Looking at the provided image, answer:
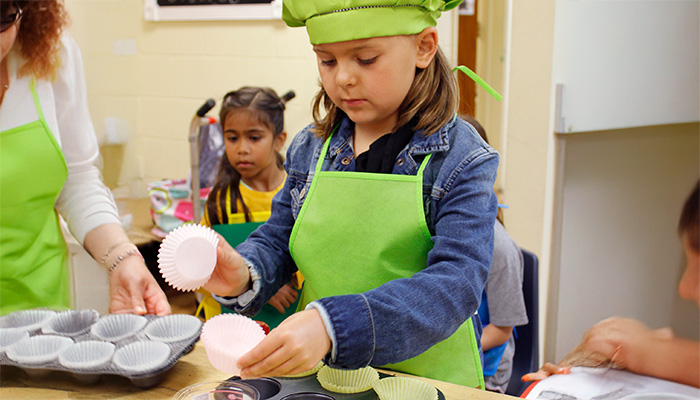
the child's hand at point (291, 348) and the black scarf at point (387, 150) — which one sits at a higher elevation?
the black scarf at point (387, 150)

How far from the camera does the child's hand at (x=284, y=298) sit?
671 mm

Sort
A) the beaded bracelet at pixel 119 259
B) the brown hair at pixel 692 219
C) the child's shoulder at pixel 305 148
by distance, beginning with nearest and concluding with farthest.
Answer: the brown hair at pixel 692 219 → the child's shoulder at pixel 305 148 → the beaded bracelet at pixel 119 259

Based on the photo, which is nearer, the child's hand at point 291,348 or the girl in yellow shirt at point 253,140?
the child's hand at point 291,348

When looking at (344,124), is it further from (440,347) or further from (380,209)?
(440,347)

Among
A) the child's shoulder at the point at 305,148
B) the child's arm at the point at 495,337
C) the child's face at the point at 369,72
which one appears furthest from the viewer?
the child's arm at the point at 495,337

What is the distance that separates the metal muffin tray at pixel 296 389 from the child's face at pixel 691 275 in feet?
0.66

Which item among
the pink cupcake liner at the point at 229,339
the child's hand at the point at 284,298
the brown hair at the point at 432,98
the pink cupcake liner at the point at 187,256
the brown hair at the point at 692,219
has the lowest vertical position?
the child's hand at the point at 284,298

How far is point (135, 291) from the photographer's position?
68cm

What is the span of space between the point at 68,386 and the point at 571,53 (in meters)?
0.52

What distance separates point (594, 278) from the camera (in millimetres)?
455

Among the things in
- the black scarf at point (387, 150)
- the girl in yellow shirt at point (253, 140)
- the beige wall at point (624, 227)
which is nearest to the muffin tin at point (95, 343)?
the black scarf at point (387, 150)

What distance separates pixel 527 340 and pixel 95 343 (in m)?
0.56

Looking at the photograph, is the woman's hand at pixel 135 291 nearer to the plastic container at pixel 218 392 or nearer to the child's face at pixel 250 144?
the plastic container at pixel 218 392

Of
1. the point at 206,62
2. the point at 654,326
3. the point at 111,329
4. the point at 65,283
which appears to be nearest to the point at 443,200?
the point at 654,326
